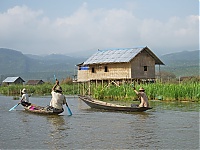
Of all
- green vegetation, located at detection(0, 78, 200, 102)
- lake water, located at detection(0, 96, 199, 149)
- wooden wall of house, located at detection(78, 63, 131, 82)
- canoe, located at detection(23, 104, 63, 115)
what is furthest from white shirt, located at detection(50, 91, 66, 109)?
wooden wall of house, located at detection(78, 63, 131, 82)

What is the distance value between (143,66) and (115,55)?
2934 millimetres

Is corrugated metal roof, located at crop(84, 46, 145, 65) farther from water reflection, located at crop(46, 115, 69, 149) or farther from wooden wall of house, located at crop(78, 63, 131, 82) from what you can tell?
water reflection, located at crop(46, 115, 69, 149)

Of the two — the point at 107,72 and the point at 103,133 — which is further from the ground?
the point at 107,72

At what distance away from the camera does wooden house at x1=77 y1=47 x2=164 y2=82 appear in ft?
105

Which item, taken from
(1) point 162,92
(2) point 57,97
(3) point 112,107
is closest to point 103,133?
(2) point 57,97

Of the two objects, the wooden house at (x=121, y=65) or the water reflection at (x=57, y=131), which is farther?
the wooden house at (x=121, y=65)

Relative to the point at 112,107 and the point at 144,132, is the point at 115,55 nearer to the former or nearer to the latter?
the point at 112,107

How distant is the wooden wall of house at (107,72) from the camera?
3212 cm

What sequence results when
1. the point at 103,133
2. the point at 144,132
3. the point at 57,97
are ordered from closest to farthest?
the point at 103,133 < the point at 144,132 < the point at 57,97

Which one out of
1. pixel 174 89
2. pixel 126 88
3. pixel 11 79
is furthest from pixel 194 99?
pixel 11 79

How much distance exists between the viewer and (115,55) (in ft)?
109

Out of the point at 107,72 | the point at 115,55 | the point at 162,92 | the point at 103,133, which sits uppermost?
the point at 115,55

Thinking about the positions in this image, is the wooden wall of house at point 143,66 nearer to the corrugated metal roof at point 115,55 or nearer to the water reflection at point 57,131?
the corrugated metal roof at point 115,55

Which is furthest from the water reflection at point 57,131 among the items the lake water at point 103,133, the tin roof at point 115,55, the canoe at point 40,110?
the tin roof at point 115,55
